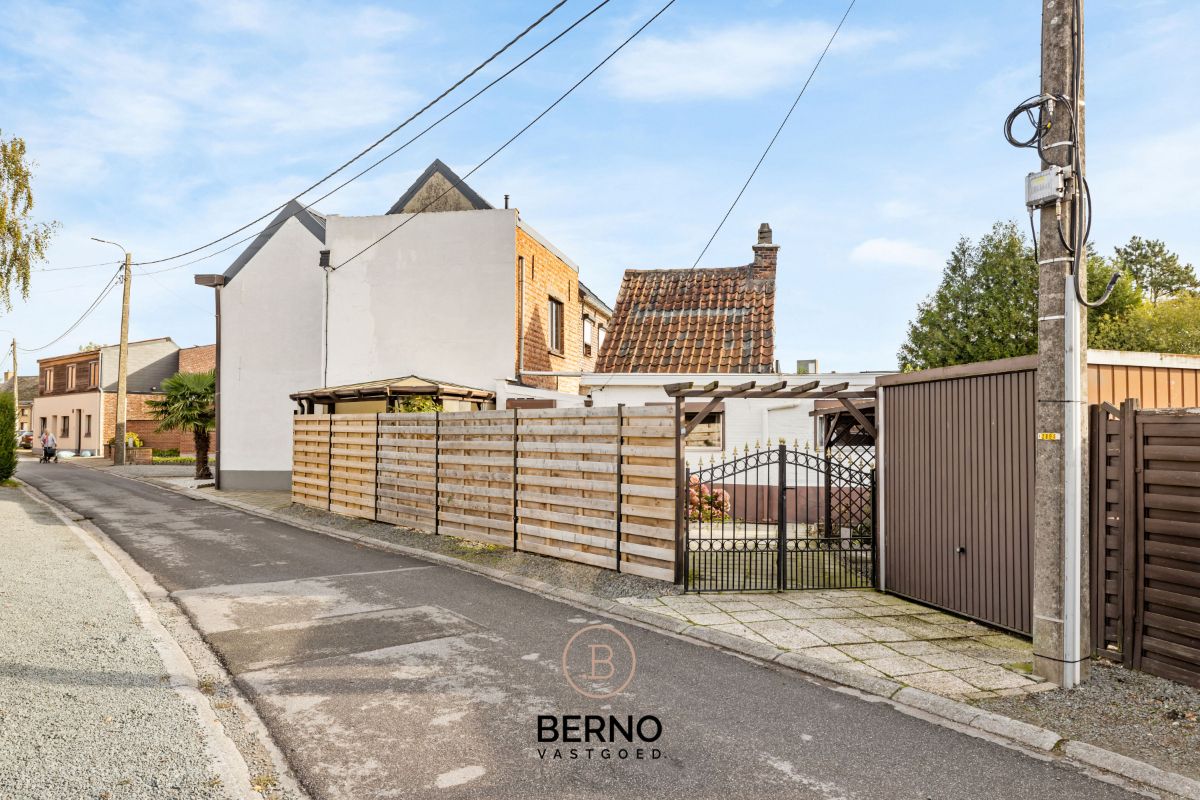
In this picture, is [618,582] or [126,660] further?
[618,582]

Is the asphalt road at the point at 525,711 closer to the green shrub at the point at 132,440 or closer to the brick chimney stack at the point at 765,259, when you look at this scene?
the brick chimney stack at the point at 765,259

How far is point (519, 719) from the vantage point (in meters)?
4.84

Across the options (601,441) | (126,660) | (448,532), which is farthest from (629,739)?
(448,532)

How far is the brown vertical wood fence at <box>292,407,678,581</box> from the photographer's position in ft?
29.8

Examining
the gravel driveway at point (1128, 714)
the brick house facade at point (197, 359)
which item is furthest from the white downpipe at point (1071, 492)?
the brick house facade at point (197, 359)

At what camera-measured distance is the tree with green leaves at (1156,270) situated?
173 feet

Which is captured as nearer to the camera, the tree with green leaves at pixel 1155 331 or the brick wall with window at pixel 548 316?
the brick wall with window at pixel 548 316

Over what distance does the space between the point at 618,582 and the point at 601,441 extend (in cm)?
181

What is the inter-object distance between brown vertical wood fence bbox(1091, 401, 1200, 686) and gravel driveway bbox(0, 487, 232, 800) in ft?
20.6

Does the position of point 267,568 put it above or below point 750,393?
below

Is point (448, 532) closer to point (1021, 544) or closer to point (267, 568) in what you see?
point (267, 568)

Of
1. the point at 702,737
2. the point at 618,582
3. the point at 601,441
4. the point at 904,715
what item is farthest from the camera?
the point at 601,441

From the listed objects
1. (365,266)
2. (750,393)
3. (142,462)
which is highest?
(365,266)

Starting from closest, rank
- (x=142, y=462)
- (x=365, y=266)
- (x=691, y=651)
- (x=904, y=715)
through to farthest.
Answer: (x=904, y=715) → (x=691, y=651) → (x=365, y=266) → (x=142, y=462)
